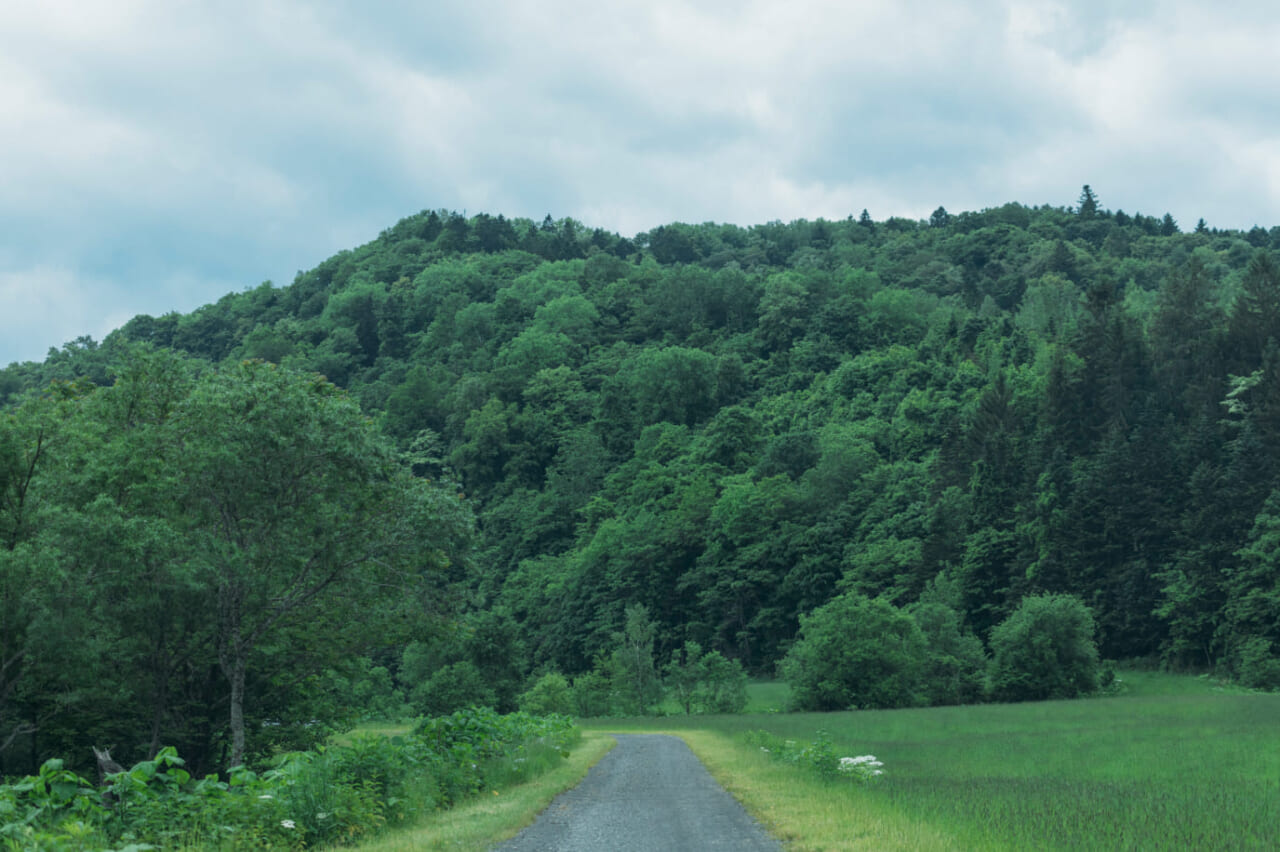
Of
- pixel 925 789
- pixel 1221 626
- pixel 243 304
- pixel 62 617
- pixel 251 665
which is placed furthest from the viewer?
pixel 243 304

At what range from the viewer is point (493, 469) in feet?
478

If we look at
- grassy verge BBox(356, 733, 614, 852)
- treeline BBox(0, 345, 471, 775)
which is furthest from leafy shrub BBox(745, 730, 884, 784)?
treeline BBox(0, 345, 471, 775)

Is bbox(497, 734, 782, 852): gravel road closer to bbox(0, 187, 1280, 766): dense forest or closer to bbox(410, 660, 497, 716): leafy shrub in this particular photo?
bbox(0, 187, 1280, 766): dense forest

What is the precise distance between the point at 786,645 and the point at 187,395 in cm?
7747

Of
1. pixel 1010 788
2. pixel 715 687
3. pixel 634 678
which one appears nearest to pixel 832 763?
pixel 1010 788

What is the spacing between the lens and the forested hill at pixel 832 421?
79188 mm

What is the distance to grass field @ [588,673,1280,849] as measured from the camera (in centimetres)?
1327

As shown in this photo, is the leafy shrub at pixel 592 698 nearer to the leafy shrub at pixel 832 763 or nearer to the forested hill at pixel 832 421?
the forested hill at pixel 832 421

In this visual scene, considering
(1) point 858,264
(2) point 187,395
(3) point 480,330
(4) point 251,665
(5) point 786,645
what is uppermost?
(1) point 858,264

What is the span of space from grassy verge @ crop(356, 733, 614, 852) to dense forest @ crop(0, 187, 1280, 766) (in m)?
11.0

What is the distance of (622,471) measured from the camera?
135 meters

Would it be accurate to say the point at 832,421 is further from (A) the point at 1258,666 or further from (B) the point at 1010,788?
(B) the point at 1010,788

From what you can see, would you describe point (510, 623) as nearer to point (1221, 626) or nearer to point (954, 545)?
point (954, 545)

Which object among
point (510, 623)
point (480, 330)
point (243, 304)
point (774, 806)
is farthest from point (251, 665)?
point (243, 304)
